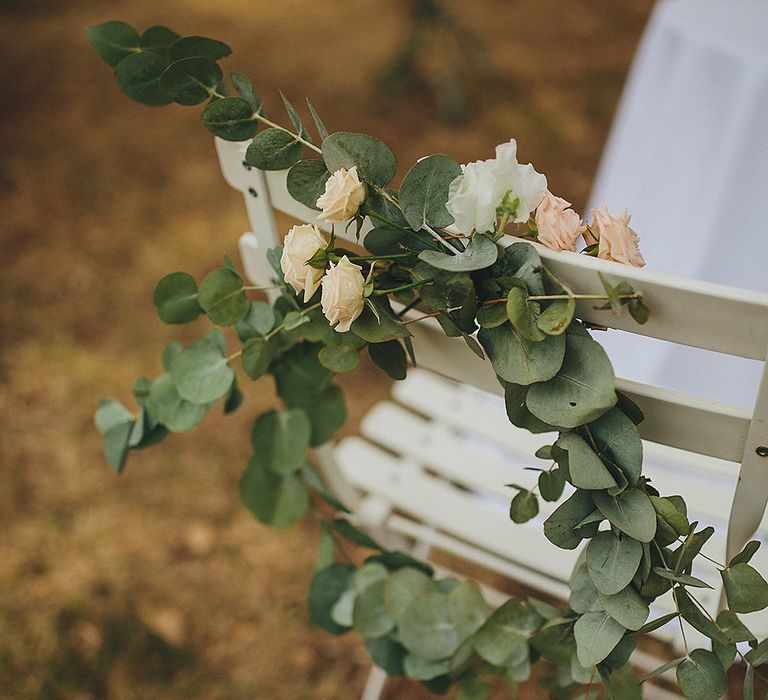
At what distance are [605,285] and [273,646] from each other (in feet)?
3.98

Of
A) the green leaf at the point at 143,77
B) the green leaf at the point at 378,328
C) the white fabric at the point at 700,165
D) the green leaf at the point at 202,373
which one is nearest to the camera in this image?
the green leaf at the point at 378,328

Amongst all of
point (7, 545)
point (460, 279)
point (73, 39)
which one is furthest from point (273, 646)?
point (73, 39)

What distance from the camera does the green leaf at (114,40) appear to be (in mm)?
859

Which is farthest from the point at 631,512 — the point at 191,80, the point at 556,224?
the point at 191,80

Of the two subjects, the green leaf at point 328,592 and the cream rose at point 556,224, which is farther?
the green leaf at point 328,592

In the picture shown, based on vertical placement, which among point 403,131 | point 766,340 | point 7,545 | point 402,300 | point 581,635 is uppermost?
point 766,340

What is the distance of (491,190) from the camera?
26.8 inches

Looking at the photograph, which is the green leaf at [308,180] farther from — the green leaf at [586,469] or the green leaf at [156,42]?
the green leaf at [586,469]

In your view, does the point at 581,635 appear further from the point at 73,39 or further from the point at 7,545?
→ the point at 73,39

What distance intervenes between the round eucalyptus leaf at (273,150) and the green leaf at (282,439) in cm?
36

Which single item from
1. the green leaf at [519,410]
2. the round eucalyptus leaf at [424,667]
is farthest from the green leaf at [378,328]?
the round eucalyptus leaf at [424,667]

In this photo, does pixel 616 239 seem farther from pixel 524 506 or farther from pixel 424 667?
pixel 424 667

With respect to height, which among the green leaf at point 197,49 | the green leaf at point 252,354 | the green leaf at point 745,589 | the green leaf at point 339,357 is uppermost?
the green leaf at point 197,49

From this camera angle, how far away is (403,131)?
9.55 feet
